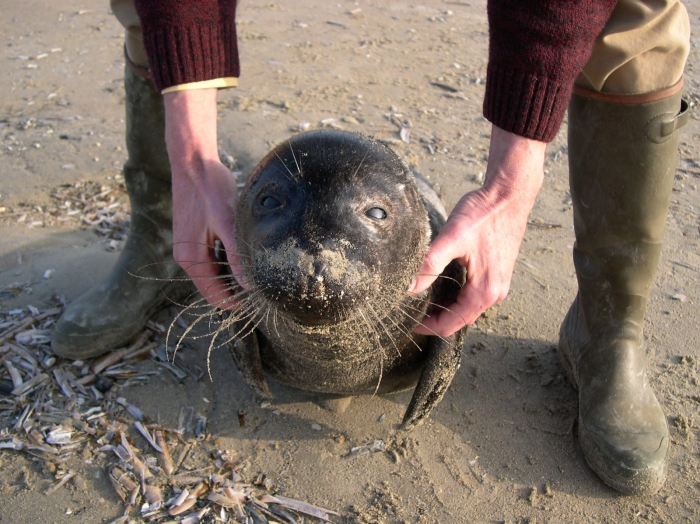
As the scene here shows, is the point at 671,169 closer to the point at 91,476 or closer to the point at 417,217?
the point at 417,217

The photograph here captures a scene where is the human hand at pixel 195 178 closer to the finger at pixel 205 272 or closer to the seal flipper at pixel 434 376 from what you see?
the finger at pixel 205 272

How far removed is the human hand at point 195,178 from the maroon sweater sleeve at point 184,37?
0.09 m

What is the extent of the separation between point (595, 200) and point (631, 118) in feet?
1.36

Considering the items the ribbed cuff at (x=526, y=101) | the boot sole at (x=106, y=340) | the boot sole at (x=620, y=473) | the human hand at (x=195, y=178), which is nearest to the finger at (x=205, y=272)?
the human hand at (x=195, y=178)

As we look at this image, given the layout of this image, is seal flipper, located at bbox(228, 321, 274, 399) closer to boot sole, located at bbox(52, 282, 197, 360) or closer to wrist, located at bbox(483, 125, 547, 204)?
boot sole, located at bbox(52, 282, 197, 360)

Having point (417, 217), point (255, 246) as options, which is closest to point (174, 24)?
point (255, 246)

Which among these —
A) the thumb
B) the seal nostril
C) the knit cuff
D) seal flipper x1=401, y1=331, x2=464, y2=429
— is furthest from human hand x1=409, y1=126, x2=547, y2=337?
the knit cuff

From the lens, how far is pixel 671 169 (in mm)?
2918

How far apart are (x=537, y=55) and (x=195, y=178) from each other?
1.47 metres

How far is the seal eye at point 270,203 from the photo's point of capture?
7.64 feet

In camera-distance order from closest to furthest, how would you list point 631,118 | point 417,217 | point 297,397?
point 417,217
point 631,118
point 297,397

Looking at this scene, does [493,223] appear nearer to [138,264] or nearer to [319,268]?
[319,268]

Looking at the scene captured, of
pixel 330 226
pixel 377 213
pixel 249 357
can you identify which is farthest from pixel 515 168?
pixel 249 357

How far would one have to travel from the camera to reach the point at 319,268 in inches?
77.2
